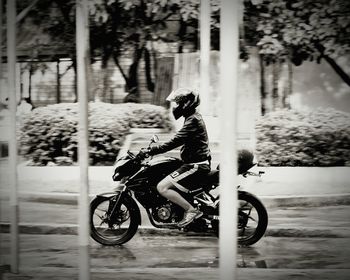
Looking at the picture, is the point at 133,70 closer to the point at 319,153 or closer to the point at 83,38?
the point at 319,153

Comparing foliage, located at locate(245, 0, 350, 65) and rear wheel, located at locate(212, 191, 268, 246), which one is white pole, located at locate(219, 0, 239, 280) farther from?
foliage, located at locate(245, 0, 350, 65)

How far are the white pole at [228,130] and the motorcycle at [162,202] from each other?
3.02 meters

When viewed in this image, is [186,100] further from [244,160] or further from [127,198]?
[127,198]

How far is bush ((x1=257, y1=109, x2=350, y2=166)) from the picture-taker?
400 inches

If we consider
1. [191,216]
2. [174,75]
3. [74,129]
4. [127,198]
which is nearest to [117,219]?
[127,198]

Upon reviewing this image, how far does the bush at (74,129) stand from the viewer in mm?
10469

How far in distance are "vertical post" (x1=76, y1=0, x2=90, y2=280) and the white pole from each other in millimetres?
1261

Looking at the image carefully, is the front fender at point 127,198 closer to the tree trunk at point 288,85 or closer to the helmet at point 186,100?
the helmet at point 186,100

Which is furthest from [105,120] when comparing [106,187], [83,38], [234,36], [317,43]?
[234,36]

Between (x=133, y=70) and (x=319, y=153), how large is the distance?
3.99 meters

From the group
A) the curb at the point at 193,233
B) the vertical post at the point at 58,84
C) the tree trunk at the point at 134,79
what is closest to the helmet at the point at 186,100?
the curb at the point at 193,233

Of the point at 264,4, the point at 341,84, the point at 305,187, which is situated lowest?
the point at 305,187

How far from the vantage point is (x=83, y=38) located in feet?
14.6

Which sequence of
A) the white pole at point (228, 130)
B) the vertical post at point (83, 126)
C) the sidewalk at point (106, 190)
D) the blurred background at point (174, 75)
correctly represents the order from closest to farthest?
the white pole at point (228, 130), the vertical post at point (83, 126), the sidewalk at point (106, 190), the blurred background at point (174, 75)
